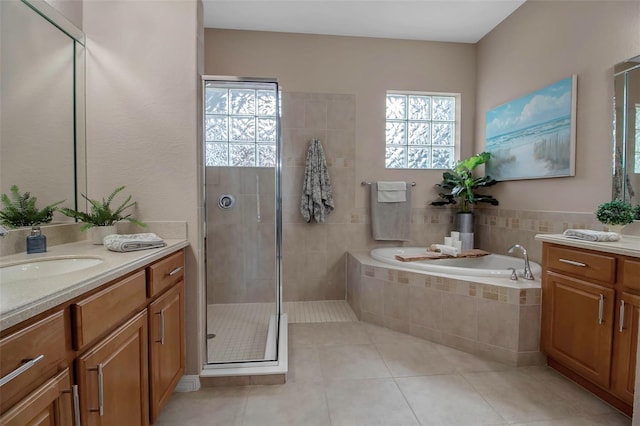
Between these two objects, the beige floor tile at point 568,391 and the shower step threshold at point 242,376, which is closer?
the beige floor tile at point 568,391

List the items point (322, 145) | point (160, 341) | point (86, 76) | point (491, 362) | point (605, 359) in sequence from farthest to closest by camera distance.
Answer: point (322, 145), point (491, 362), point (86, 76), point (605, 359), point (160, 341)

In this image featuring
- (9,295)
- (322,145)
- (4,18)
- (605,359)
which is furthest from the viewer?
(322,145)

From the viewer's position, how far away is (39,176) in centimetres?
141

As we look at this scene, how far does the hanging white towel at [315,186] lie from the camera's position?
118 inches

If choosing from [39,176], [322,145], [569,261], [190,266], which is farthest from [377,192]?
[39,176]

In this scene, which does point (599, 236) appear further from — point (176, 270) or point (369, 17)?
point (369, 17)

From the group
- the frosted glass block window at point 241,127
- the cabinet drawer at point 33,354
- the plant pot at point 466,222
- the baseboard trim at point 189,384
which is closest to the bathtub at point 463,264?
the plant pot at point 466,222

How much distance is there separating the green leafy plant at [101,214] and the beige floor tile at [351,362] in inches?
55.5

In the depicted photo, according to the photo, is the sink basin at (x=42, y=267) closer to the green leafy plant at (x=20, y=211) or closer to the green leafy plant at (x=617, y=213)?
the green leafy plant at (x=20, y=211)

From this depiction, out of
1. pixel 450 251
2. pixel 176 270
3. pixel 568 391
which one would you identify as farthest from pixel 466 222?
pixel 176 270

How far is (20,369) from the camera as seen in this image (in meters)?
0.62

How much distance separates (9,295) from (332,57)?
10.3 feet

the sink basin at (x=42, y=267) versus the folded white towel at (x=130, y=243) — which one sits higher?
the folded white towel at (x=130, y=243)

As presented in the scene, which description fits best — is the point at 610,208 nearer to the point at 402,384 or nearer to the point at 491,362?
the point at 491,362
